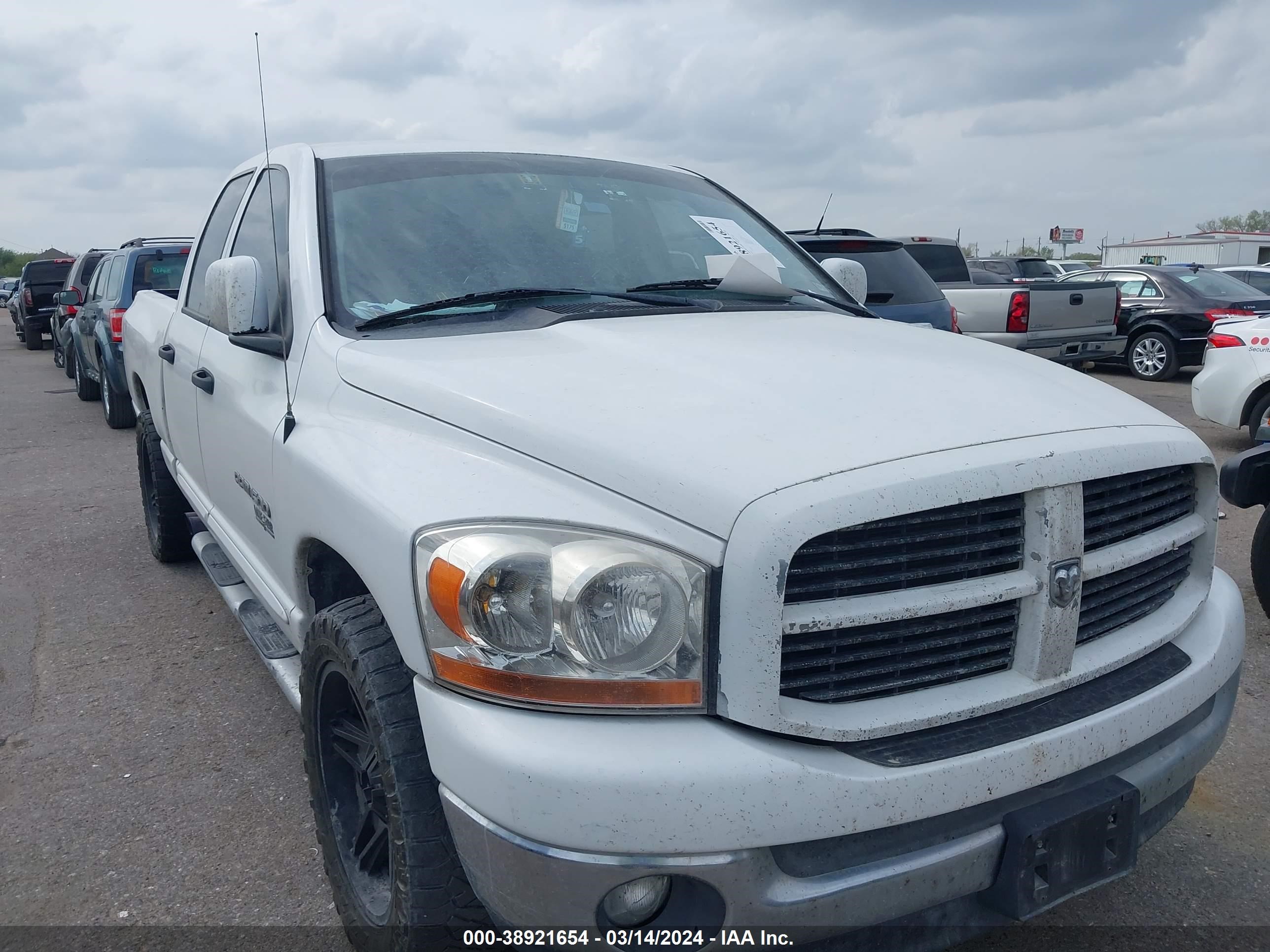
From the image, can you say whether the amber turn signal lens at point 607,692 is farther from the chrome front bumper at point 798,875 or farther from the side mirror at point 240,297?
the side mirror at point 240,297

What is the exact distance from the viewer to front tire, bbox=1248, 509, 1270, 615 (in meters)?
4.24

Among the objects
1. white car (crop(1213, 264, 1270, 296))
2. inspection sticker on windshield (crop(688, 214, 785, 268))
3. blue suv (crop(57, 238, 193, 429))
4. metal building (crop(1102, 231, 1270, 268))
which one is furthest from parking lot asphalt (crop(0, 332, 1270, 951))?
metal building (crop(1102, 231, 1270, 268))

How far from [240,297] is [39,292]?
74.4ft

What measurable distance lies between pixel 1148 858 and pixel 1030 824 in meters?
1.23

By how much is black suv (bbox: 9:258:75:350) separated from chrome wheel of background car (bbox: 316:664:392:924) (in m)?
22.7

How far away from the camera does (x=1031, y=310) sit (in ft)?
35.6

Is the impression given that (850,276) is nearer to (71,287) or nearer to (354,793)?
(354,793)

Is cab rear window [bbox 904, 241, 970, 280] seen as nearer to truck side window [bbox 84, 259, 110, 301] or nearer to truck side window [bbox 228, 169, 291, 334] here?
truck side window [bbox 84, 259, 110, 301]

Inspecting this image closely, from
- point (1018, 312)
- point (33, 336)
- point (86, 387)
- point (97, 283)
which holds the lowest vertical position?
point (33, 336)

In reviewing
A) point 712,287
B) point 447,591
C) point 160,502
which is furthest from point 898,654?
point 160,502

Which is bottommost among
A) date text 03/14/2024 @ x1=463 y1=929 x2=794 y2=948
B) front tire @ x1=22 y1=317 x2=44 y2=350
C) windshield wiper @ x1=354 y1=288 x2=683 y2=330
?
front tire @ x1=22 y1=317 x2=44 y2=350

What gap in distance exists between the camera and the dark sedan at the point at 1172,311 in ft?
43.7

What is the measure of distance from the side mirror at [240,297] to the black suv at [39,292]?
21.9 meters

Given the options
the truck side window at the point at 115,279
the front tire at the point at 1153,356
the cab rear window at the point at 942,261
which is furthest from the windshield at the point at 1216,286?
the truck side window at the point at 115,279
